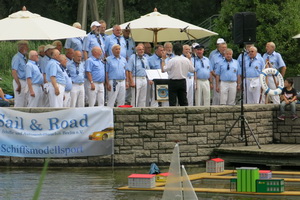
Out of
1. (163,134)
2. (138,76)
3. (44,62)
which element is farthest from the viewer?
(138,76)

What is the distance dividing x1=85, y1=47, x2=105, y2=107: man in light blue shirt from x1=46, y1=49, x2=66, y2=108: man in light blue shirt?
912mm

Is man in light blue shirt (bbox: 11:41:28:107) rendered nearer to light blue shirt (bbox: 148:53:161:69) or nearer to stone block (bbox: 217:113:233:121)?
light blue shirt (bbox: 148:53:161:69)

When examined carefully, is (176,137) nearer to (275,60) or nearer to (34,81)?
(34,81)

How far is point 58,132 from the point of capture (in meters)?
17.1

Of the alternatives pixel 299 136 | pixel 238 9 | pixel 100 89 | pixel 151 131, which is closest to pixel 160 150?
pixel 151 131

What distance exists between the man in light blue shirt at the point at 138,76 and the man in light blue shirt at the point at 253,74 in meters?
2.22

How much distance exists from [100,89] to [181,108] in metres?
2.01

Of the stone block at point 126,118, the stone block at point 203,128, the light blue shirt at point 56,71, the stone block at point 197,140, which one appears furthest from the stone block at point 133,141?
the light blue shirt at point 56,71

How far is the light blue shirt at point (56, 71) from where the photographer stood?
17484mm

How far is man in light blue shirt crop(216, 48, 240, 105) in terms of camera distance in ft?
66.6

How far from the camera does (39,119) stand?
56.2 ft

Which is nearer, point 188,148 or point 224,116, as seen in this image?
point 188,148

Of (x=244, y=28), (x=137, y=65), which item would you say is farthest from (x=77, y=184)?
(x=244, y=28)

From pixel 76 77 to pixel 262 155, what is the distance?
3.82m
